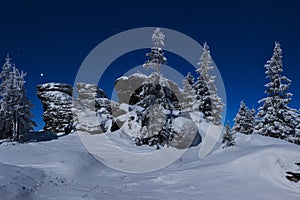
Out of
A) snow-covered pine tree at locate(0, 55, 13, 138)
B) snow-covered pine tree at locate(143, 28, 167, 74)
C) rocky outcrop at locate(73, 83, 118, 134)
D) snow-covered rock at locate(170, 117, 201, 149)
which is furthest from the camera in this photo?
rocky outcrop at locate(73, 83, 118, 134)

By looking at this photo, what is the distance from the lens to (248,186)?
38.8 ft

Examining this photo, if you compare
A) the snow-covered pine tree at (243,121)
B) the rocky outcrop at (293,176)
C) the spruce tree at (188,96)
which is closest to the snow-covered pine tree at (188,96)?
the spruce tree at (188,96)

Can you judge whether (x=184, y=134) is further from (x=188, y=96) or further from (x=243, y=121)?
(x=243, y=121)

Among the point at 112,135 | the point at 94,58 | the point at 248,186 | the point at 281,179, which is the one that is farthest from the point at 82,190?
the point at 112,135

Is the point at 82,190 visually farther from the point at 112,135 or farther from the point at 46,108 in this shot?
the point at 46,108

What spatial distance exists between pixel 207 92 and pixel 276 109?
10.5 m

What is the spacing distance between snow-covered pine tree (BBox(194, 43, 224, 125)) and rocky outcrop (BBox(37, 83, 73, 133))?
26144 millimetres

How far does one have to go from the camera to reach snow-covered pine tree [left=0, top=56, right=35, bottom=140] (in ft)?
119

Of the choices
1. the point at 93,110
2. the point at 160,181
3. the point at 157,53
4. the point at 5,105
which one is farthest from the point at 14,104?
the point at 160,181

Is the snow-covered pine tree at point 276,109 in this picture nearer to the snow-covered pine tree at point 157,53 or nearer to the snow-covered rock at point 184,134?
the snow-covered rock at point 184,134

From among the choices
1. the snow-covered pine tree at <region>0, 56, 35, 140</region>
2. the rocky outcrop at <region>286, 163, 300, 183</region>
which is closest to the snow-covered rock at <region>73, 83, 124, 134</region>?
the snow-covered pine tree at <region>0, 56, 35, 140</region>

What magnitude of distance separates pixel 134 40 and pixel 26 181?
20559mm

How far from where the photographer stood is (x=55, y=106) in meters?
48.1

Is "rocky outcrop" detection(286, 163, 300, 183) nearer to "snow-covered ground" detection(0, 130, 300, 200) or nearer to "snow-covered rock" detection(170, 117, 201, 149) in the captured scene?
"snow-covered ground" detection(0, 130, 300, 200)
